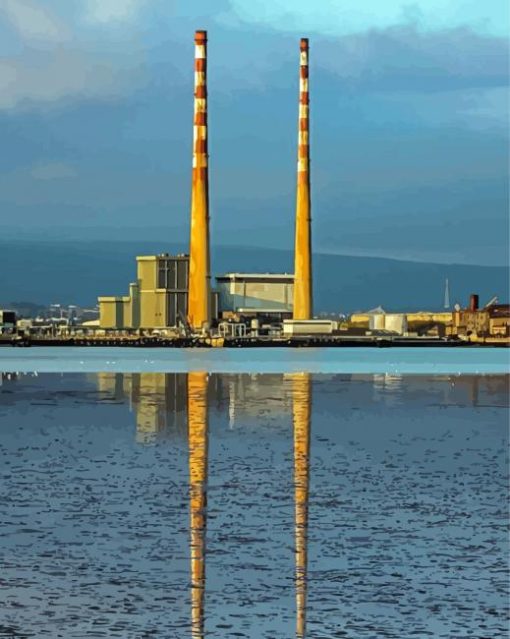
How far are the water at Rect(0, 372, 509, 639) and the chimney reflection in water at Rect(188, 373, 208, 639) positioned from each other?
1.1 inches

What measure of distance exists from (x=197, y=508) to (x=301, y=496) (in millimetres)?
1870

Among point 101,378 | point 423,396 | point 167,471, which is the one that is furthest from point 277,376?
point 167,471

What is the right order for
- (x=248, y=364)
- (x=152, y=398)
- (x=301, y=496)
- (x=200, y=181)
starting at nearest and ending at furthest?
(x=301, y=496) < (x=152, y=398) < (x=248, y=364) < (x=200, y=181)

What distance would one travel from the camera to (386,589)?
43.3 feet

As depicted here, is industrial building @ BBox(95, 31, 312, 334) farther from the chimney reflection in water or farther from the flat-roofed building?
the chimney reflection in water

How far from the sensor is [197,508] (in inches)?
734

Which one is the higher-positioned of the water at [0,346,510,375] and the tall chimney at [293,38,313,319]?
the tall chimney at [293,38,313,319]

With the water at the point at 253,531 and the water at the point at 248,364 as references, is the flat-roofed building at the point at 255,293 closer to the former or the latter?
the water at the point at 248,364

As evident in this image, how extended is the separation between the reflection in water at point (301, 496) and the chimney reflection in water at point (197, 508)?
78 cm

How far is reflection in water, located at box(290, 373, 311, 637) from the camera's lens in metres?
12.6

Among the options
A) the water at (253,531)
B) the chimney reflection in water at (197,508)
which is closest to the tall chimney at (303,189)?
the chimney reflection in water at (197,508)

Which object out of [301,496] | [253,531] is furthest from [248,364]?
[253,531]

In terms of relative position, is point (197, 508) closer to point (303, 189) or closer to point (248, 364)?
point (248, 364)

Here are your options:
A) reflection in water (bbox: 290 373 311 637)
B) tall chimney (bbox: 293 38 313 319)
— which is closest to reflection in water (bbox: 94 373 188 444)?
reflection in water (bbox: 290 373 311 637)
